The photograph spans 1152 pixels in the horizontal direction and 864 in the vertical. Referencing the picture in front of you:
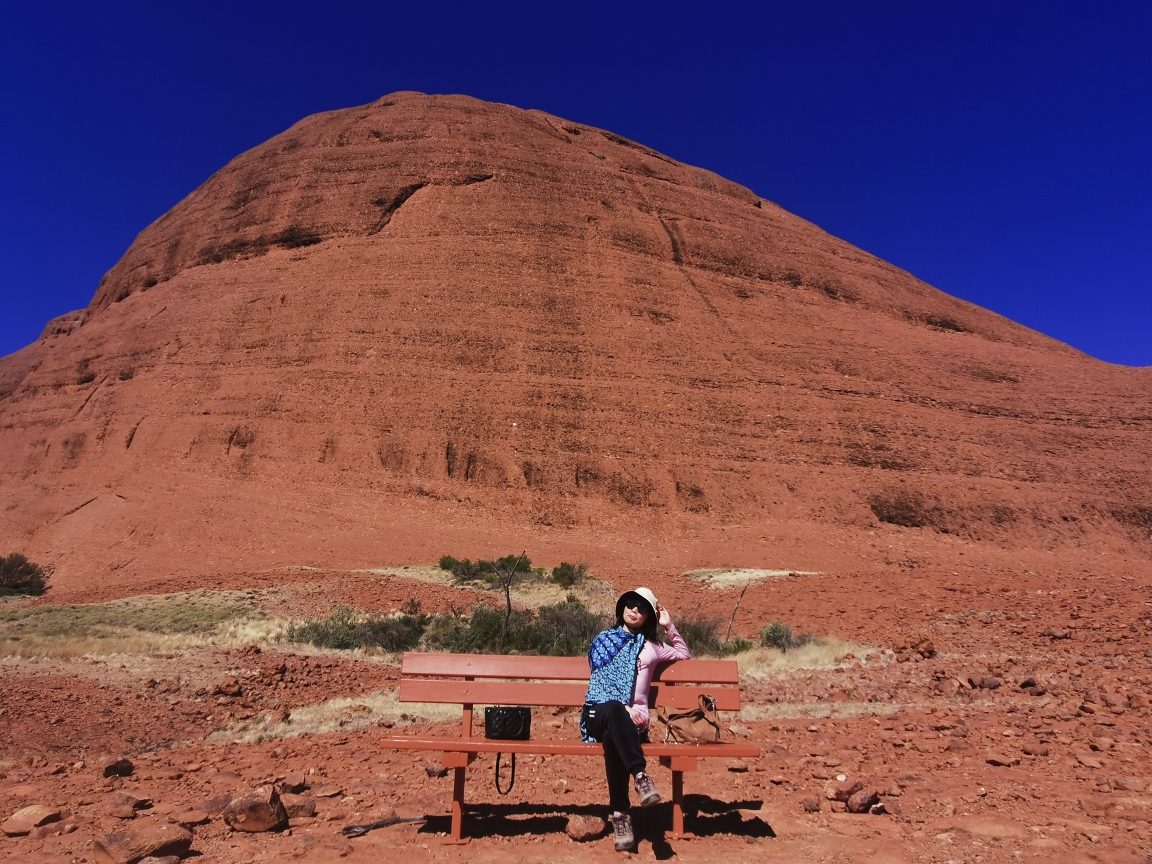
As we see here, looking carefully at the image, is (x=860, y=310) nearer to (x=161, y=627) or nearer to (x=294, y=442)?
(x=294, y=442)

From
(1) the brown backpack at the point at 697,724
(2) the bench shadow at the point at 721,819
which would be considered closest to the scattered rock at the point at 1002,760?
(2) the bench shadow at the point at 721,819

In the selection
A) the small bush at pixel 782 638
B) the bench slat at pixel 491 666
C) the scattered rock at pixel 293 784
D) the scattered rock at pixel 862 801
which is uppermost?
the bench slat at pixel 491 666

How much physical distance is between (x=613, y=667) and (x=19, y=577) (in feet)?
74.5

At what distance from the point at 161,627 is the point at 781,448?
76.0 feet

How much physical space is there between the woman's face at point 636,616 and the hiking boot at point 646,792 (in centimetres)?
84

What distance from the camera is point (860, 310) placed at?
38.3 m

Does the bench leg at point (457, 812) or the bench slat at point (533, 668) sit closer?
the bench leg at point (457, 812)

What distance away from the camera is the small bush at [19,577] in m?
19.9

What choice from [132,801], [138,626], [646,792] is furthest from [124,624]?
[646,792]

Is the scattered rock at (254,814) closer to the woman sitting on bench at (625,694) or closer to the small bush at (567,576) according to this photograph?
the woman sitting on bench at (625,694)

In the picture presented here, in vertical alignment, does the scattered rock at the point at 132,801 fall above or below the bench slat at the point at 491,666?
below

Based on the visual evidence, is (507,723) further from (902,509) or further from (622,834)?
(902,509)

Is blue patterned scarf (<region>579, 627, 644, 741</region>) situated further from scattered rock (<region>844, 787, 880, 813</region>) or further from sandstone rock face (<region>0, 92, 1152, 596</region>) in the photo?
sandstone rock face (<region>0, 92, 1152, 596</region>)

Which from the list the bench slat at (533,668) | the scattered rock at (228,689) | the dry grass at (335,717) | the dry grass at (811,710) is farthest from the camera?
the scattered rock at (228,689)
